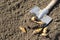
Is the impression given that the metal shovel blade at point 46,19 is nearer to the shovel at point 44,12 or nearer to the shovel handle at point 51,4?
the shovel at point 44,12

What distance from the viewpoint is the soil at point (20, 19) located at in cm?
301

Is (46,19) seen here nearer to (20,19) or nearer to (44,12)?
(44,12)

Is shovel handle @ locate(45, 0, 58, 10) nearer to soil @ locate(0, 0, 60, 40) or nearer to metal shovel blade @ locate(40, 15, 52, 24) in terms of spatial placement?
soil @ locate(0, 0, 60, 40)

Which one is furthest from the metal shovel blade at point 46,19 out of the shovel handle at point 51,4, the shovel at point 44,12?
the shovel handle at point 51,4

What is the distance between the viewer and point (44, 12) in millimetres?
3244

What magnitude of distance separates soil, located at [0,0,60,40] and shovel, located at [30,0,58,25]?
0.06 metres

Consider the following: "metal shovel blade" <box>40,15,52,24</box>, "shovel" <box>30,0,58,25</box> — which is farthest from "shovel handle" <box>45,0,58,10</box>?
"metal shovel blade" <box>40,15,52,24</box>

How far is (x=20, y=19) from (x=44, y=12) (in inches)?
15.8

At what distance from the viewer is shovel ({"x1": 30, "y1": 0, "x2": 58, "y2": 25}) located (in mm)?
3157

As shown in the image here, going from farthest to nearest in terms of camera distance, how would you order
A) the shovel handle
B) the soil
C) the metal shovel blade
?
the shovel handle → the metal shovel blade → the soil

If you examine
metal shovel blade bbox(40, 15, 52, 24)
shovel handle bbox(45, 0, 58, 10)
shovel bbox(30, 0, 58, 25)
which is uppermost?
shovel handle bbox(45, 0, 58, 10)

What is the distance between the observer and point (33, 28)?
10.2ft

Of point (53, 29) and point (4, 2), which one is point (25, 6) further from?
point (53, 29)

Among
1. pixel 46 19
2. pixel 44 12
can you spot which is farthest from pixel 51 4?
pixel 46 19
